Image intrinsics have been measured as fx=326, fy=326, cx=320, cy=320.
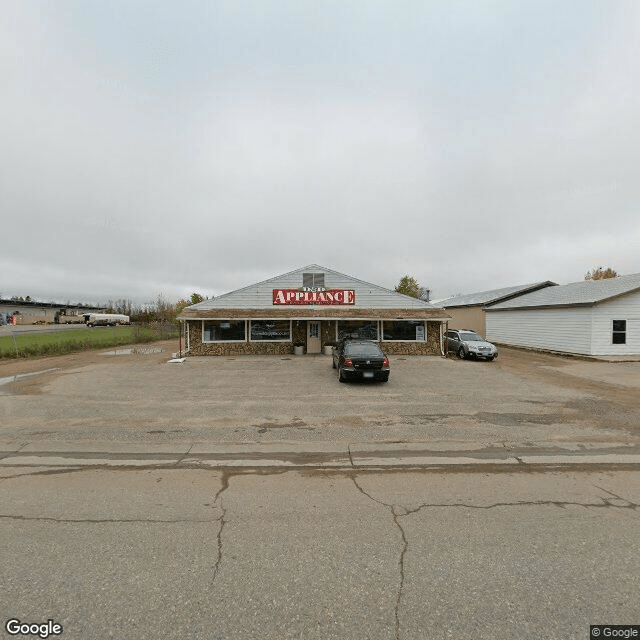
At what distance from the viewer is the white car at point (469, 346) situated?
1834 cm

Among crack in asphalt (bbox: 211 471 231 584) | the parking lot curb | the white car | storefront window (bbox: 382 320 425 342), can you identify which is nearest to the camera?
crack in asphalt (bbox: 211 471 231 584)

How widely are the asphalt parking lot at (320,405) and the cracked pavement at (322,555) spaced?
2.06m

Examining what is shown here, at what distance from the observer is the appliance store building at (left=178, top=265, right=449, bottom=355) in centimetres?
2102

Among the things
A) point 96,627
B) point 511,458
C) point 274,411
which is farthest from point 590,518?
point 274,411

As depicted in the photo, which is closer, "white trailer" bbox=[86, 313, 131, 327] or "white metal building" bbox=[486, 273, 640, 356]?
"white metal building" bbox=[486, 273, 640, 356]

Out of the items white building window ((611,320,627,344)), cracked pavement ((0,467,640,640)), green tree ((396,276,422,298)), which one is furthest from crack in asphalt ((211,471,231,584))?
green tree ((396,276,422,298))

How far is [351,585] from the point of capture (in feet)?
9.27

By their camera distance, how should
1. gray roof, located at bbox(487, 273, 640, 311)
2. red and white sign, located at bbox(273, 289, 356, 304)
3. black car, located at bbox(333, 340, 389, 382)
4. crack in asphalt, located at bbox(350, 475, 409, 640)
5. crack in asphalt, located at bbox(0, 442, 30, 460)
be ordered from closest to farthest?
crack in asphalt, located at bbox(350, 475, 409, 640), crack in asphalt, located at bbox(0, 442, 30, 460), black car, located at bbox(333, 340, 389, 382), gray roof, located at bbox(487, 273, 640, 311), red and white sign, located at bbox(273, 289, 356, 304)

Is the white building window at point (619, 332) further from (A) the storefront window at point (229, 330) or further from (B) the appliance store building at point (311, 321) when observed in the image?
(A) the storefront window at point (229, 330)

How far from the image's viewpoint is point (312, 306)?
21281 millimetres

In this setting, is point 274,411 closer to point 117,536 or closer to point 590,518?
point 117,536

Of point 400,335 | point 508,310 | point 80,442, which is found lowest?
point 80,442

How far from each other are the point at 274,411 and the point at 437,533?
18.3 feet

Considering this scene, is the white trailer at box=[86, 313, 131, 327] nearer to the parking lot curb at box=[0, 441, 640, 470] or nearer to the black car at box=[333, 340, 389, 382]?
the black car at box=[333, 340, 389, 382]
